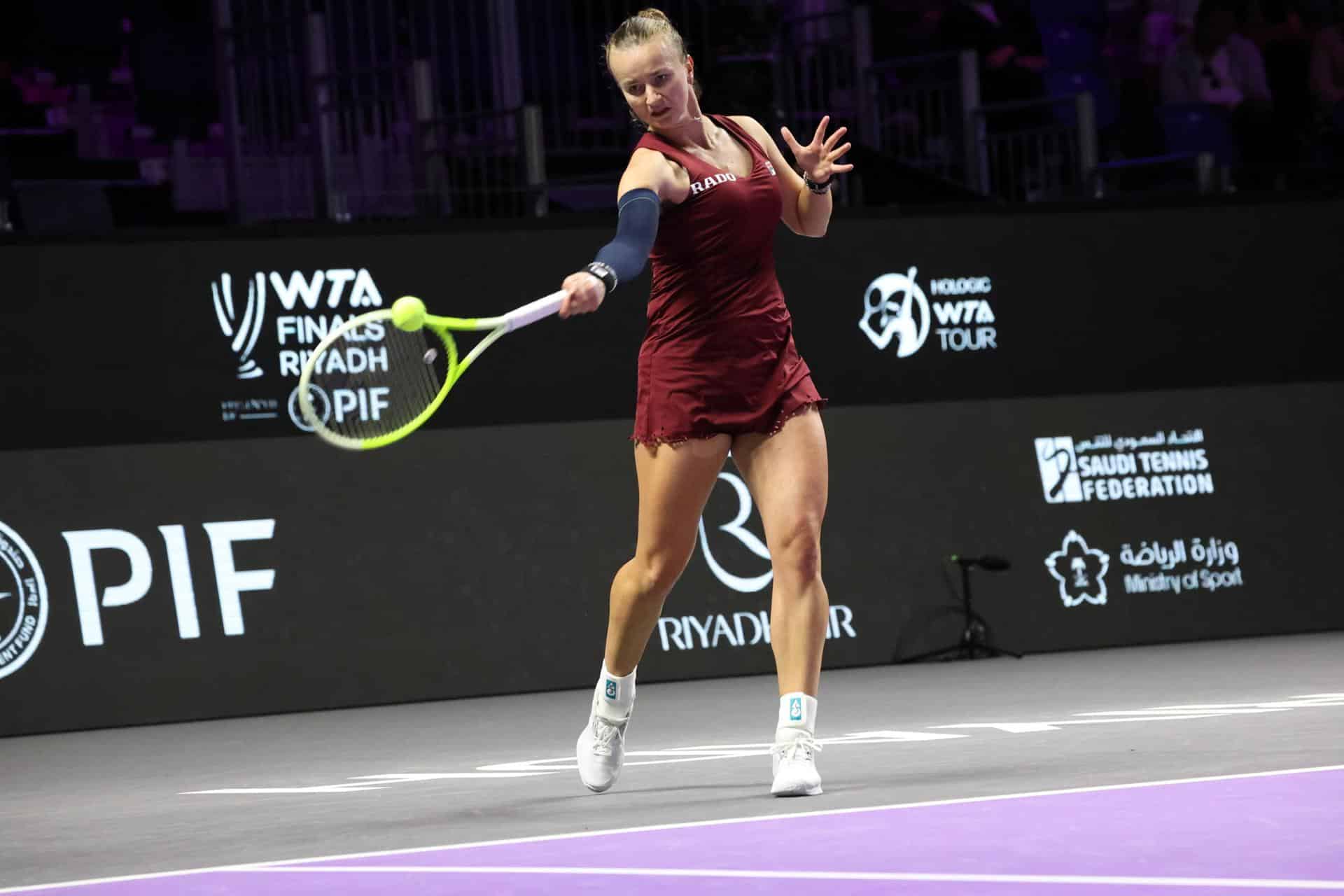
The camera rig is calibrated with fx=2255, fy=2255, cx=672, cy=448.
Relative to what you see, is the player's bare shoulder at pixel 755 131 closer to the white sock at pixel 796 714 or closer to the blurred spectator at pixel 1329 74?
the white sock at pixel 796 714

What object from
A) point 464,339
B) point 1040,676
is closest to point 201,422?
point 464,339

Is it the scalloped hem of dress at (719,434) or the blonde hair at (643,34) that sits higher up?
the blonde hair at (643,34)

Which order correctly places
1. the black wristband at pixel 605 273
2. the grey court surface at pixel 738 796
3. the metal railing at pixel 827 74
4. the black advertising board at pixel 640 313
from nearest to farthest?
the grey court surface at pixel 738 796
the black wristband at pixel 605 273
the black advertising board at pixel 640 313
the metal railing at pixel 827 74

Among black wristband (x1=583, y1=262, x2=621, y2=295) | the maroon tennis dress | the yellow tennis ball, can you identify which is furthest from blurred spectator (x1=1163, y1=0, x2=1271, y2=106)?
the yellow tennis ball

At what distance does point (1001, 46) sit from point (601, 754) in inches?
349

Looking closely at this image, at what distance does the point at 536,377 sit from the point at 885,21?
14.6ft

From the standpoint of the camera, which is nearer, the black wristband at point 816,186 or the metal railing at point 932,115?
the black wristband at point 816,186

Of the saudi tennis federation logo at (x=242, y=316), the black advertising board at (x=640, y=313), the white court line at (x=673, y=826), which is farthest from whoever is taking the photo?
the saudi tennis federation logo at (x=242, y=316)

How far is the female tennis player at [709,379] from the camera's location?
5.25 meters

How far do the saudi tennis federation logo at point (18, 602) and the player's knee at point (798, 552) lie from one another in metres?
4.54

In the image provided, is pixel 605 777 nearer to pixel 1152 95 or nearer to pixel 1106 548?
pixel 1106 548

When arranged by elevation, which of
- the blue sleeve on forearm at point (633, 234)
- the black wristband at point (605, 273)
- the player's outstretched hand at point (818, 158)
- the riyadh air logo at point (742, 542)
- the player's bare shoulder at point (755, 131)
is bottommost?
the riyadh air logo at point (742, 542)

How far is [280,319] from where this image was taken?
30.9 ft

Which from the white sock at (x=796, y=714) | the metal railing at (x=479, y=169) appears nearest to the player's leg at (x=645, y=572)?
the white sock at (x=796, y=714)
